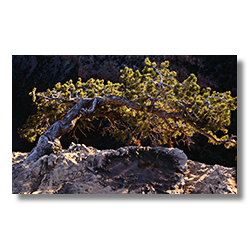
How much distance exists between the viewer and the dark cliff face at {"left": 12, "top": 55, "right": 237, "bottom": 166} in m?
4.86

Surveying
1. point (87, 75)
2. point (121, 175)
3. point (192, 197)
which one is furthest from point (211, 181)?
point (87, 75)

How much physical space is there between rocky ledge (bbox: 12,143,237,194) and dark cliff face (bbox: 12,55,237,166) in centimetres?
215

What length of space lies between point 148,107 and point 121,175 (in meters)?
1.06

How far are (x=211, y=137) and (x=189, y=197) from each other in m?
0.82

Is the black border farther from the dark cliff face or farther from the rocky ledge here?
the dark cliff face

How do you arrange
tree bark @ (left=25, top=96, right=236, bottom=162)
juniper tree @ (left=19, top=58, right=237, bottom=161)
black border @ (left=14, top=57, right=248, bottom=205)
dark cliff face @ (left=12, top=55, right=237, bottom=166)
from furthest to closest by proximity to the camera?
dark cliff face @ (left=12, top=55, right=237, bottom=166), tree bark @ (left=25, top=96, right=236, bottom=162), juniper tree @ (left=19, top=58, right=237, bottom=161), black border @ (left=14, top=57, right=248, bottom=205)

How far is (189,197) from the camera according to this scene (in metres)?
2.58

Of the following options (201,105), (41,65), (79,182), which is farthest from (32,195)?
(41,65)

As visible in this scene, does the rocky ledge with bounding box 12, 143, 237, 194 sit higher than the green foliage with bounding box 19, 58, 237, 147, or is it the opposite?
the green foliage with bounding box 19, 58, 237, 147

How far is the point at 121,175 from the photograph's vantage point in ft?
8.92

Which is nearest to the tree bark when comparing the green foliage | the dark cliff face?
the green foliage

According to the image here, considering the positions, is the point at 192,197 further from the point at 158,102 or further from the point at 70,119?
the point at 70,119

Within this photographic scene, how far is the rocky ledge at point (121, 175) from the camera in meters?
2.57

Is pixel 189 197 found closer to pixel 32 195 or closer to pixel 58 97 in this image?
pixel 32 195
